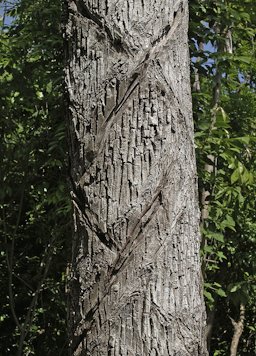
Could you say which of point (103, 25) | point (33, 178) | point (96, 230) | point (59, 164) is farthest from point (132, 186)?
point (33, 178)

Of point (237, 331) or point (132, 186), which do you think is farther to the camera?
point (237, 331)

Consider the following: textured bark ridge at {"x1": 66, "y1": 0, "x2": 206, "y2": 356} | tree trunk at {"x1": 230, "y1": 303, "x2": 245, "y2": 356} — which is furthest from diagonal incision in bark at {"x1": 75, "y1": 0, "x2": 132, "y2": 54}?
tree trunk at {"x1": 230, "y1": 303, "x2": 245, "y2": 356}

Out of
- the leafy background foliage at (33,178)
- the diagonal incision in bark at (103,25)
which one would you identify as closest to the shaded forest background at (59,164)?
the leafy background foliage at (33,178)

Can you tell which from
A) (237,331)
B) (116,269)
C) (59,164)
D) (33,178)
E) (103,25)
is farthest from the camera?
(237,331)

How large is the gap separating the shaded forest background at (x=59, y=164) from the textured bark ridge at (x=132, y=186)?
8.59 ft

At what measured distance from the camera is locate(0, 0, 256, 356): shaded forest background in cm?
523

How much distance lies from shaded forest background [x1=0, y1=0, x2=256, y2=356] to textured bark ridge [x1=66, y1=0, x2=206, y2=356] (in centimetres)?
262

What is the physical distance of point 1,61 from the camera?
6617 mm

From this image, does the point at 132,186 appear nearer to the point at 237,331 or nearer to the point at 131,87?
the point at 131,87

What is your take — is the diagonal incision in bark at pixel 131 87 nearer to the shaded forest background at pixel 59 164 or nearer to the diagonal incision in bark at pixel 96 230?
the diagonal incision in bark at pixel 96 230

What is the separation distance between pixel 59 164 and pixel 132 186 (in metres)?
4.72

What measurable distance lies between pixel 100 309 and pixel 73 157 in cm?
34

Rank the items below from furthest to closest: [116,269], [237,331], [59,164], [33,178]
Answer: [237,331] → [33,178] → [59,164] → [116,269]

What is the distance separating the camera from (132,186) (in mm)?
1477
